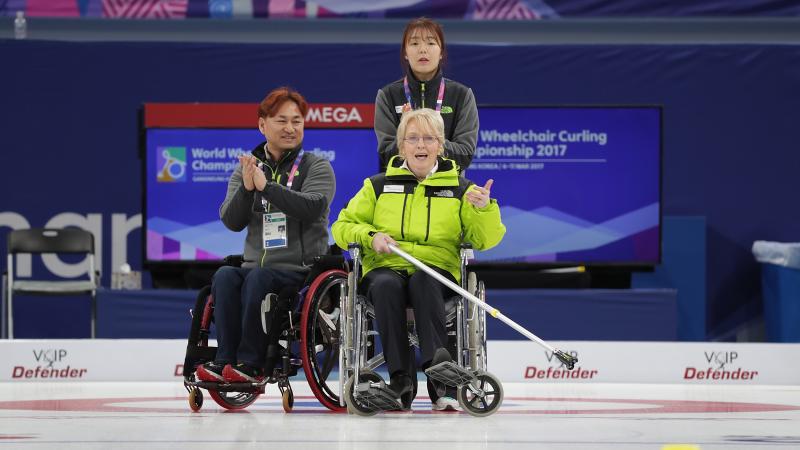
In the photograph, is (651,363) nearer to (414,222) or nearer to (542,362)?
(542,362)

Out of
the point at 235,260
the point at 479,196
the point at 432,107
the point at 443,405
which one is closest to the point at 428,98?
the point at 432,107

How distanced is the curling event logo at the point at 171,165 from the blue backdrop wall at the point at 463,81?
124 centimetres

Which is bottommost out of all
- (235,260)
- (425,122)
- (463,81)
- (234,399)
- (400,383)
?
(234,399)

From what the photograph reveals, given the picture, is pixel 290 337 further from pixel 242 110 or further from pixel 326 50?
pixel 326 50

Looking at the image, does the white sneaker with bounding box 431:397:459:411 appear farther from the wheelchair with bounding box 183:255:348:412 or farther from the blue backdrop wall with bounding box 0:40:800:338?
the blue backdrop wall with bounding box 0:40:800:338

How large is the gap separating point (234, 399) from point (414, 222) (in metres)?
0.90

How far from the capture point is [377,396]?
3887 millimetres

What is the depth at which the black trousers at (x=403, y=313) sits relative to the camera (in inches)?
155

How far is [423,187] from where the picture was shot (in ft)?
13.7

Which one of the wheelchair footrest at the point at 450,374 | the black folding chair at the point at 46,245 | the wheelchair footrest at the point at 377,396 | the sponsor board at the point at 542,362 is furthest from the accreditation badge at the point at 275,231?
the black folding chair at the point at 46,245

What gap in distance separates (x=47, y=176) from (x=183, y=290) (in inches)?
82.3

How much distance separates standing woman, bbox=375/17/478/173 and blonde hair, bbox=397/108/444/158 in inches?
8.4

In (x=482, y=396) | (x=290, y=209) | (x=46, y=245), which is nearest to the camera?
(x=482, y=396)

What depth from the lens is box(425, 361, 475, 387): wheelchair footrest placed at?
12.5 feet
